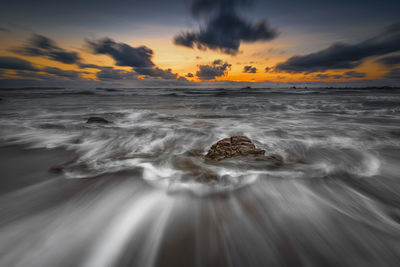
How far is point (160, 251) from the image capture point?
1364 mm

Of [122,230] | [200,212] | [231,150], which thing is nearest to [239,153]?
[231,150]

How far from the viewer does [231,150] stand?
10.1 ft

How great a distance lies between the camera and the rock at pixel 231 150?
9.87ft

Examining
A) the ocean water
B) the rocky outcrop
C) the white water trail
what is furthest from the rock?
the white water trail

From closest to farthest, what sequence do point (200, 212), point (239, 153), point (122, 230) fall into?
point (122, 230)
point (200, 212)
point (239, 153)

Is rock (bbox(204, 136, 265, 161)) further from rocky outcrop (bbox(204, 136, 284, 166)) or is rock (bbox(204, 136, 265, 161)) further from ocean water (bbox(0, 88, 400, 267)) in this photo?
ocean water (bbox(0, 88, 400, 267))

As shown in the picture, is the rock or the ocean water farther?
the rock

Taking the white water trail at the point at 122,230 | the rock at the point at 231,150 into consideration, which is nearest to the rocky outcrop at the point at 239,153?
the rock at the point at 231,150

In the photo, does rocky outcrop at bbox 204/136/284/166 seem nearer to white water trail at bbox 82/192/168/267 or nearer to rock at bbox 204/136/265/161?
rock at bbox 204/136/265/161

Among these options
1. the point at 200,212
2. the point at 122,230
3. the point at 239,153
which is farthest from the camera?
the point at 239,153

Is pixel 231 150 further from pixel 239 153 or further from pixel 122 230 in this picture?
pixel 122 230

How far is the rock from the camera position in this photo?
301 cm

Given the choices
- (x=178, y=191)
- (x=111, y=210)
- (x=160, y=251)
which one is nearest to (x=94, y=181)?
(x=111, y=210)

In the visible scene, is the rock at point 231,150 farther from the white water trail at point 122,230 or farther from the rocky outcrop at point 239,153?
the white water trail at point 122,230
